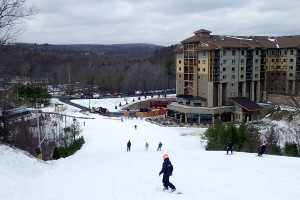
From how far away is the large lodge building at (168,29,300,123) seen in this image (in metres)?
54.2

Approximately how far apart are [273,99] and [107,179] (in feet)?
186

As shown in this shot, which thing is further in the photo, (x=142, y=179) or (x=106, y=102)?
(x=106, y=102)

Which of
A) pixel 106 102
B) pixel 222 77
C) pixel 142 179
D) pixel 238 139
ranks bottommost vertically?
pixel 238 139

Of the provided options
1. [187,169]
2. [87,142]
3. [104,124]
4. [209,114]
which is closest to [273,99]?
[209,114]

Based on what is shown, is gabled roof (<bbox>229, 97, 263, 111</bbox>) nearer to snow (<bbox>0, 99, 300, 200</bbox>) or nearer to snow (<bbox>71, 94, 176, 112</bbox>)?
snow (<bbox>71, 94, 176, 112</bbox>)

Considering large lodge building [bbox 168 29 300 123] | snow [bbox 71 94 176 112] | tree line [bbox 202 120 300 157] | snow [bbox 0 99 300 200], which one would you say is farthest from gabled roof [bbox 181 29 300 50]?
snow [bbox 0 99 300 200]

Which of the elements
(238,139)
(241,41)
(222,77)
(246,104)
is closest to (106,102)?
(222,77)

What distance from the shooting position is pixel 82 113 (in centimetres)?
5872

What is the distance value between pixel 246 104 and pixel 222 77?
605 centimetres

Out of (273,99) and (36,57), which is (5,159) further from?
(36,57)

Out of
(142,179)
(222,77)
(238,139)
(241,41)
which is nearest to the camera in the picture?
(142,179)

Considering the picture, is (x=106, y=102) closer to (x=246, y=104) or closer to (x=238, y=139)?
(x=246, y=104)

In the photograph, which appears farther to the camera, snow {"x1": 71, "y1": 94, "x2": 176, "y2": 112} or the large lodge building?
snow {"x1": 71, "y1": 94, "x2": 176, "y2": 112}

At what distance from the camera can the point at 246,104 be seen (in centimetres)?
5425
